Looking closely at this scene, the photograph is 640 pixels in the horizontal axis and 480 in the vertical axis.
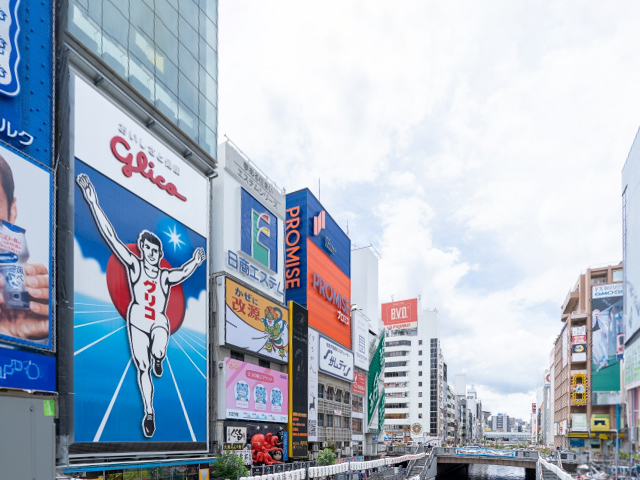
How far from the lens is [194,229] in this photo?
43812 millimetres

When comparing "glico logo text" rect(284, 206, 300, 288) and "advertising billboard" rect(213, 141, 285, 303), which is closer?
"advertising billboard" rect(213, 141, 285, 303)

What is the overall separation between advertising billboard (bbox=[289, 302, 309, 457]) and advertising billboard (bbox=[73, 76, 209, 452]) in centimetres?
1757

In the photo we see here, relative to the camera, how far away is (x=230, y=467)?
42.5 m

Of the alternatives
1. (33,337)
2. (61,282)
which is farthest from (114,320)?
(33,337)

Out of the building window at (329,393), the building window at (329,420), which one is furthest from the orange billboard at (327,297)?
the building window at (329,420)

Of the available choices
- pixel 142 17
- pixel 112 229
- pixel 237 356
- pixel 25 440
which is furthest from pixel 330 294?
pixel 25 440

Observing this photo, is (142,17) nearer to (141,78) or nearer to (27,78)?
(141,78)

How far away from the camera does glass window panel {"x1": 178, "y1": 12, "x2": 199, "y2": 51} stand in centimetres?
4416

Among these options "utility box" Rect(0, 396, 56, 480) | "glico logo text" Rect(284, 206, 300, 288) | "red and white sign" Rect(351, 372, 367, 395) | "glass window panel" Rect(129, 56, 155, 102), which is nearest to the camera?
"utility box" Rect(0, 396, 56, 480)

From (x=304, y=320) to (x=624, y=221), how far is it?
56494mm

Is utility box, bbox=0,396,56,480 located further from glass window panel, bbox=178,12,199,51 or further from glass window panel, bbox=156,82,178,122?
glass window panel, bbox=178,12,199,51

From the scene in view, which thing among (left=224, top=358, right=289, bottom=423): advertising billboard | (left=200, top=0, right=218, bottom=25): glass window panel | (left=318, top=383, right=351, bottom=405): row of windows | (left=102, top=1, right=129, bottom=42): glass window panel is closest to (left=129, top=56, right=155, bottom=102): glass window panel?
(left=102, top=1, right=129, bottom=42): glass window panel

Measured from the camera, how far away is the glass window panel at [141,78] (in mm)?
37688

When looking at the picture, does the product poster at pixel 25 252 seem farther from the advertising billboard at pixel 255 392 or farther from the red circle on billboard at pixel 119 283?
the advertising billboard at pixel 255 392
